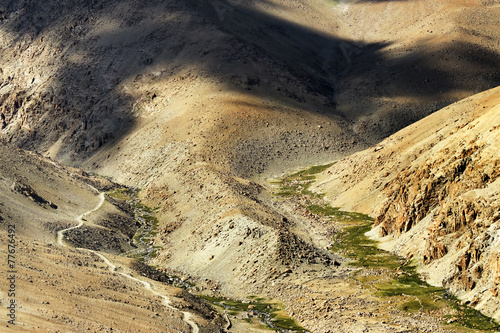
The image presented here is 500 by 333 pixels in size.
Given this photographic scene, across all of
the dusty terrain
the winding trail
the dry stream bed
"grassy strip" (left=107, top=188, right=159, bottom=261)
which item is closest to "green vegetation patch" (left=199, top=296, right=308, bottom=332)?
the dry stream bed

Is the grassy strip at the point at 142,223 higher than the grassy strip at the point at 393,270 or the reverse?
the reverse

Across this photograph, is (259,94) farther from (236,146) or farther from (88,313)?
(88,313)

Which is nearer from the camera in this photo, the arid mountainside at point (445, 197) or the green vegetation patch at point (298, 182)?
the arid mountainside at point (445, 197)

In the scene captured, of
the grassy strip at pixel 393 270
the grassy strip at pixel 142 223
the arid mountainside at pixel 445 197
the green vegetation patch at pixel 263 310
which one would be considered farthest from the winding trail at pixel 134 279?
the arid mountainside at pixel 445 197

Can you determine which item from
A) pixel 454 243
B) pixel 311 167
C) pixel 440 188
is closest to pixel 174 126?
pixel 311 167

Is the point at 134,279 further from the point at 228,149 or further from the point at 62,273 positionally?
the point at 228,149

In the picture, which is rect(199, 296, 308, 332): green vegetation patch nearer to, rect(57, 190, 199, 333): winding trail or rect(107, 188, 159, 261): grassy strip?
rect(57, 190, 199, 333): winding trail

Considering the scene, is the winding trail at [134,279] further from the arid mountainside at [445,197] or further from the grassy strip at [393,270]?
the arid mountainside at [445,197]
